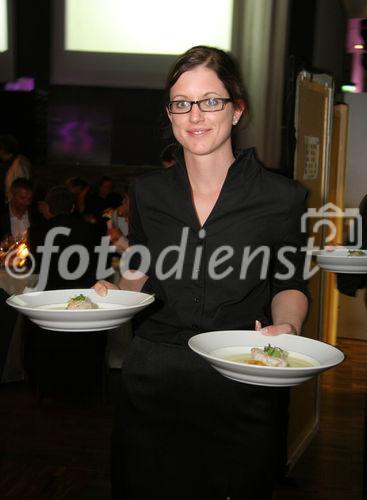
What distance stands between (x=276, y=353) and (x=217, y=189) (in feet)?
1.43

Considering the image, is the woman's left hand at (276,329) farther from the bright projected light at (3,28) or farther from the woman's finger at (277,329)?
the bright projected light at (3,28)

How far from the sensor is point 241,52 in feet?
24.4

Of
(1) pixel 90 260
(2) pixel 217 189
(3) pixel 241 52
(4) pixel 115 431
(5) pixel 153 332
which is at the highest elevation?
(3) pixel 241 52

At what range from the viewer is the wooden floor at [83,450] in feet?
10.5

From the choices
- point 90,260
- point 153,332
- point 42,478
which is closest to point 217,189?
point 153,332

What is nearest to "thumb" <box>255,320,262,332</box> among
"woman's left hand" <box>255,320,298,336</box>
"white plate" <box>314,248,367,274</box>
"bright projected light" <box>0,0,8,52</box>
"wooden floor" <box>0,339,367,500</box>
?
"woman's left hand" <box>255,320,298,336</box>

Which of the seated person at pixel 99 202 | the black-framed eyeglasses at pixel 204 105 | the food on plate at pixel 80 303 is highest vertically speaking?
the black-framed eyeglasses at pixel 204 105

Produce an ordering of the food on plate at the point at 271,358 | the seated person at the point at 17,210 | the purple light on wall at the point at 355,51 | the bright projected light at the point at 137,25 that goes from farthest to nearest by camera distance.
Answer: the purple light on wall at the point at 355,51, the bright projected light at the point at 137,25, the seated person at the point at 17,210, the food on plate at the point at 271,358

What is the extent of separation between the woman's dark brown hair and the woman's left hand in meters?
0.49

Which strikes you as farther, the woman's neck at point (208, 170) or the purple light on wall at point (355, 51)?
the purple light on wall at point (355, 51)

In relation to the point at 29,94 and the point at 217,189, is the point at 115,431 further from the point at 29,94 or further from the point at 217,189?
the point at 29,94

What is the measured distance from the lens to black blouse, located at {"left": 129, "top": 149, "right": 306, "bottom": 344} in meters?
1.63

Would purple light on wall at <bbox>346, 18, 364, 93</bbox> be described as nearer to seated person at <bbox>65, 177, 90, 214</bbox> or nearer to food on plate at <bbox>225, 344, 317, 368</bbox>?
seated person at <bbox>65, 177, 90, 214</bbox>

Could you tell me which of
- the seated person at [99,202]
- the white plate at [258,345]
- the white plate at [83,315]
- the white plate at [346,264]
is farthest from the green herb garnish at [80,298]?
the seated person at [99,202]
